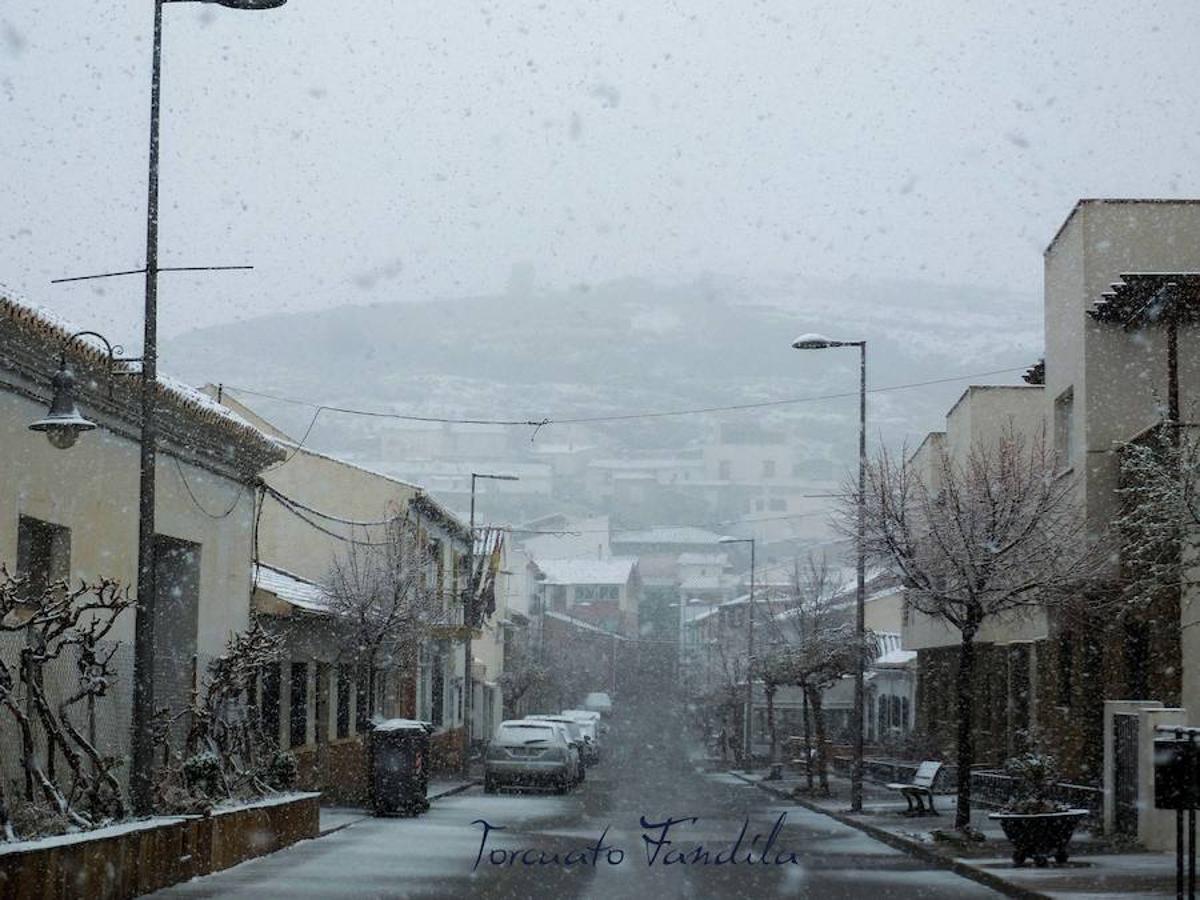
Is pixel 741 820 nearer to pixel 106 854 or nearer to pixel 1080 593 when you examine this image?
pixel 1080 593

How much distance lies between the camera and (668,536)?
7121 inches

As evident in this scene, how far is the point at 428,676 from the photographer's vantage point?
5194 centimetres

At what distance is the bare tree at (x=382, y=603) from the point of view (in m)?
35.6

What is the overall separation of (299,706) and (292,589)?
2.46 m

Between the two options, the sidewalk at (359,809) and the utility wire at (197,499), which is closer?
the utility wire at (197,499)

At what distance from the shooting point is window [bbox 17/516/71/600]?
778 inches

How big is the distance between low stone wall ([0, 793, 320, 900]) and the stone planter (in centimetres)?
821

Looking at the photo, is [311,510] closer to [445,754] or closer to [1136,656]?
[1136,656]

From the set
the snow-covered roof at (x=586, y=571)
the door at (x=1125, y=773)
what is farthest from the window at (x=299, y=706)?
the snow-covered roof at (x=586, y=571)

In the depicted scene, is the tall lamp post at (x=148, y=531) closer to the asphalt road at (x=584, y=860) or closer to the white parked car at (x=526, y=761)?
the asphalt road at (x=584, y=860)

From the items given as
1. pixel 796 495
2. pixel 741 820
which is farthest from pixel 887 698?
pixel 796 495

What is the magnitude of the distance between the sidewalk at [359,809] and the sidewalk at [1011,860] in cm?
793

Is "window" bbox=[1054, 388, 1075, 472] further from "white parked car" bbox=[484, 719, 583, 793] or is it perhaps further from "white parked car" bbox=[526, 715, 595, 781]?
"white parked car" bbox=[526, 715, 595, 781]

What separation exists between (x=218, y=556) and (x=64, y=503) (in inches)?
278
